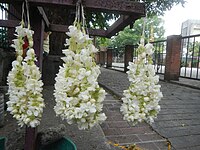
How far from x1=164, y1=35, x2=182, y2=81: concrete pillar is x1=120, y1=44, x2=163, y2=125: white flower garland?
7067mm

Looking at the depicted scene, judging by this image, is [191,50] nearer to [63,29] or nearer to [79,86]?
[63,29]

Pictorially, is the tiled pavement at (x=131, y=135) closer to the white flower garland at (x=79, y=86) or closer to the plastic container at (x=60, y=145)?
the plastic container at (x=60, y=145)

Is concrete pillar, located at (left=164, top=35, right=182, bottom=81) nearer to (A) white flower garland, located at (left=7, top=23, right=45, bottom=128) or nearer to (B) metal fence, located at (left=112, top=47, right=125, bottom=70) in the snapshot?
(B) metal fence, located at (left=112, top=47, right=125, bottom=70)

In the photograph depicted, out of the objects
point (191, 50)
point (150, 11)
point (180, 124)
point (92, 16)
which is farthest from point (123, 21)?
point (191, 50)

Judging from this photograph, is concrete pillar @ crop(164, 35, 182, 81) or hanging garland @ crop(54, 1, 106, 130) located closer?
hanging garland @ crop(54, 1, 106, 130)

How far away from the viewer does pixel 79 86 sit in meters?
0.95

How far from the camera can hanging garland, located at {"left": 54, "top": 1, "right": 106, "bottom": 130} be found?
0.92 meters

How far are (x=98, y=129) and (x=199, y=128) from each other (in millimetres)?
1561

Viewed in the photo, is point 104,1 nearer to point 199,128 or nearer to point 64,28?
point 64,28

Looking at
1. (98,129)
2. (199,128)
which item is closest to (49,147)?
(98,129)

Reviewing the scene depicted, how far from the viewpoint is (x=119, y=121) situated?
317cm

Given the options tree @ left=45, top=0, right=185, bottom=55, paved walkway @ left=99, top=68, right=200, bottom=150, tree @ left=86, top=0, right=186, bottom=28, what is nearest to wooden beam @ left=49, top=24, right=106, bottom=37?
paved walkway @ left=99, top=68, right=200, bottom=150

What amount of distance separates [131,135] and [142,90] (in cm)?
178

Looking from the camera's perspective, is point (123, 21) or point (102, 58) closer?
point (123, 21)
